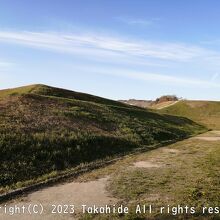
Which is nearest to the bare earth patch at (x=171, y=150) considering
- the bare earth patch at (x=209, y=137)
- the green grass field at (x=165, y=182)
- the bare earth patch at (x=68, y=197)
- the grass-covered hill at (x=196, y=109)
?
the green grass field at (x=165, y=182)

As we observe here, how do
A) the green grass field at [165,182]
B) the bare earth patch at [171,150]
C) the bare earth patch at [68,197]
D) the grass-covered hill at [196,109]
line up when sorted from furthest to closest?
the grass-covered hill at [196,109], the bare earth patch at [171,150], the green grass field at [165,182], the bare earth patch at [68,197]

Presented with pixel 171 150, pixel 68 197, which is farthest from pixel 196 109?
pixel 68 197

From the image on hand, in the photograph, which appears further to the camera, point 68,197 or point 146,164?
point 146,164

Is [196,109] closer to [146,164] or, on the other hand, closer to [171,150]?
[171,150]

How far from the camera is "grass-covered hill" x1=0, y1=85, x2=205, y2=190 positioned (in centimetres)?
2004

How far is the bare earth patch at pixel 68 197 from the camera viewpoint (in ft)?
41.9

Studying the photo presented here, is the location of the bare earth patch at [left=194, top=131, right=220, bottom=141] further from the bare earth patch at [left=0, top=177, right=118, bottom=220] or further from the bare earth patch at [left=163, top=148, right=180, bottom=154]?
the bare earth patch at [left=0, top=177, right=118, bottom=220]

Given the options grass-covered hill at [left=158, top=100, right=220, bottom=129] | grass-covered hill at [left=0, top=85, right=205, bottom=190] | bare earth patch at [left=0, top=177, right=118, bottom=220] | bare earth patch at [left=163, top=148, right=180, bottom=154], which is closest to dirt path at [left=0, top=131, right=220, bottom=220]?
bare earth patch at [left=0, top=177, right=118, bottom=220]

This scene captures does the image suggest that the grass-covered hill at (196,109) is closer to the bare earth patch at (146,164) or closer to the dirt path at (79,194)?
the bare earth patch at (146,164)

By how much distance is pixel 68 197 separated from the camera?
15.1m

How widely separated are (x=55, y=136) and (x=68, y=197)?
10.8 m

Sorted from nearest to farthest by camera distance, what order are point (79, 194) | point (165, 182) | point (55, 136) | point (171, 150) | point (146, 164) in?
point (79, 194)
point (165, 182)
point (146, 164)
point (55, 136)
point (171, 150)

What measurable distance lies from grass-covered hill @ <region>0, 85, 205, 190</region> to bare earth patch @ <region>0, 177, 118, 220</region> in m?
2.11

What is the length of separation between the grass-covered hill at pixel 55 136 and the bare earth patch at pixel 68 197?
2106mm
